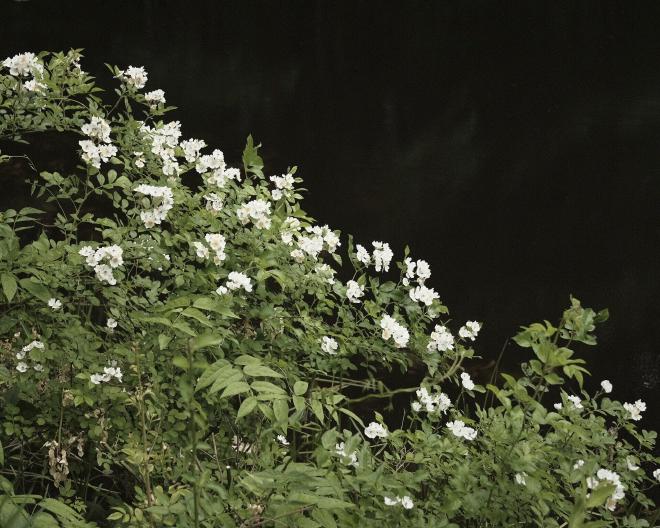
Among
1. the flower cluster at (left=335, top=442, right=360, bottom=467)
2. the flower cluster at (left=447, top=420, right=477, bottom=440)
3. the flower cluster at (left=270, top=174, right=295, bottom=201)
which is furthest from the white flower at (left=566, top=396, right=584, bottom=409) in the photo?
the flower cluster at (left=270, top=174, right=295, bottom=201)

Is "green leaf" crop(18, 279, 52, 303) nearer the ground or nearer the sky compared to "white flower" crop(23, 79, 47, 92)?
nearer the ground

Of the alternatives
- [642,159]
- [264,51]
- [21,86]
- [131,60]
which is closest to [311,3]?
[264,51]

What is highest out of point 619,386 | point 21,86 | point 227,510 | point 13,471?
point 21,86

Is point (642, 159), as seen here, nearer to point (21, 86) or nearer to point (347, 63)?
point (347, 63)

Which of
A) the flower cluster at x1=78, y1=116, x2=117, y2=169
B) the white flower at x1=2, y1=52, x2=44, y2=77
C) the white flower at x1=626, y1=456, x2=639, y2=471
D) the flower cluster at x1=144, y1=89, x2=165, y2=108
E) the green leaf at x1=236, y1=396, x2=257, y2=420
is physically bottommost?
the white flower at x1=626, y1=456, x2=639, y2=471

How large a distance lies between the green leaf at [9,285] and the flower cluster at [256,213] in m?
0.68

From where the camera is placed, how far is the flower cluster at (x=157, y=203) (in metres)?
2.23

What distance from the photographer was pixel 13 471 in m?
2.24

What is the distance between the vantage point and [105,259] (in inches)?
85.2

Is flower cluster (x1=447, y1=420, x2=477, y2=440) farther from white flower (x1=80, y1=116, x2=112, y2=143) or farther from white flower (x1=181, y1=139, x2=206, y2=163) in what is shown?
white flower (x1=80, y1=116, x2=112, y2=143)

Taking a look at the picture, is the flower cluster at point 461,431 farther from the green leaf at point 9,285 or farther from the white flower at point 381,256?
the green leaf at point 9,285

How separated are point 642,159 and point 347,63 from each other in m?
4.19

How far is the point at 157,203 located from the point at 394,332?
0.79 m

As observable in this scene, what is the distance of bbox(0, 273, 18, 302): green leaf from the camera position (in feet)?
6.31
